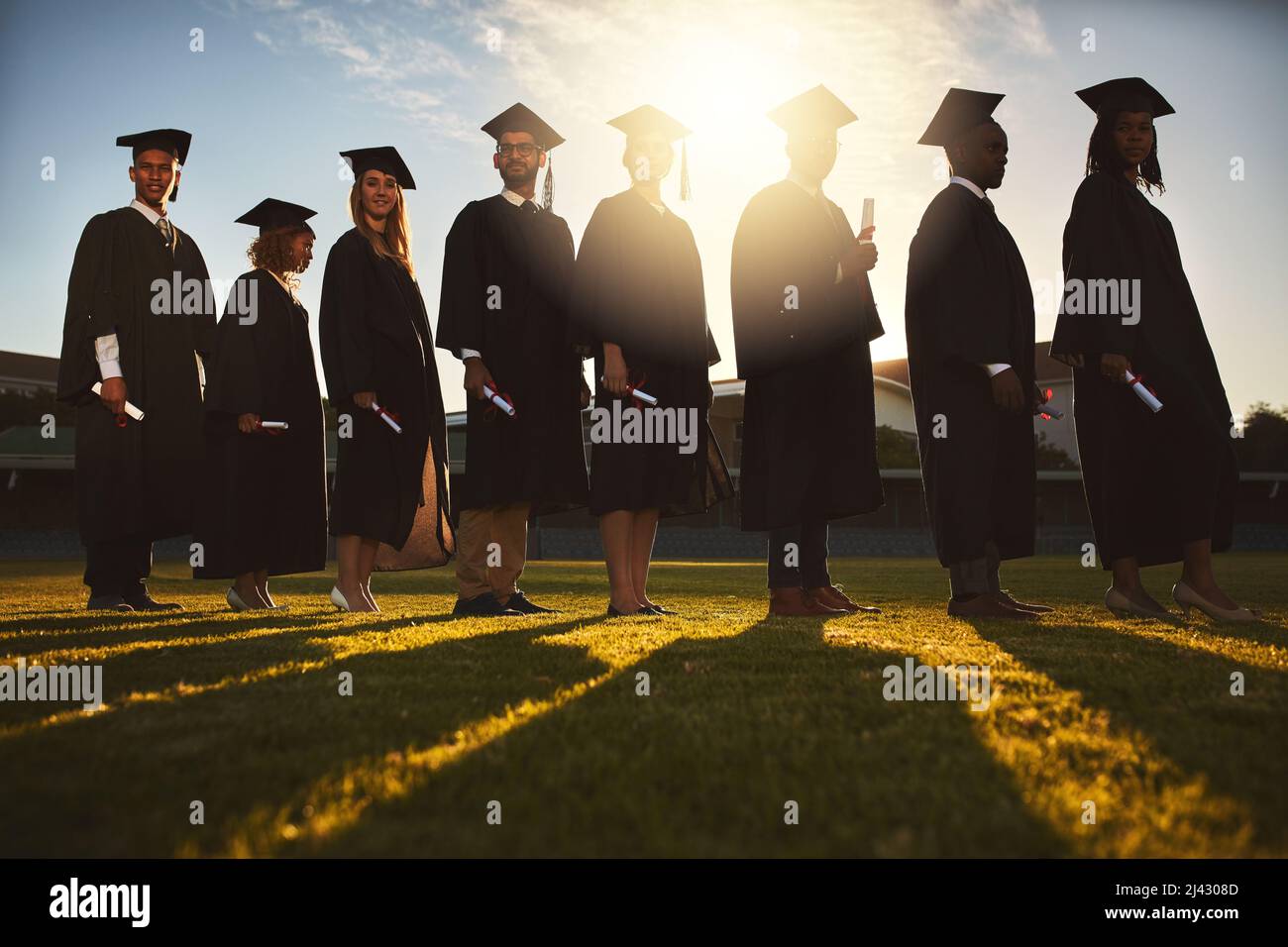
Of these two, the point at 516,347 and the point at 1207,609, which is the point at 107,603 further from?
the point at 1207,609

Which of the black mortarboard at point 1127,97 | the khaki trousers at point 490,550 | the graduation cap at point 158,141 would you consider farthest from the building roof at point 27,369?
the black mortarboard at point 1127,97

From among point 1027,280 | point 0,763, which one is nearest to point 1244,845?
point 0,763

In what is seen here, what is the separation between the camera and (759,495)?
5.85 meters

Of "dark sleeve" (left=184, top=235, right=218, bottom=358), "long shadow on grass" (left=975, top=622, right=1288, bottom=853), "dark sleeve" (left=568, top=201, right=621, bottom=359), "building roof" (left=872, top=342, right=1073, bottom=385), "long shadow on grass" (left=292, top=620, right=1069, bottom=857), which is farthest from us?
"building roof" (left=872, top=342, right=1073, bottom=385)

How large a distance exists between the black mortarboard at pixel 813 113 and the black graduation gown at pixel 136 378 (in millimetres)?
4049

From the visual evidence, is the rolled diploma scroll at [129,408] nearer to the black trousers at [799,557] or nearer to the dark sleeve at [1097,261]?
the black trousers at [799,557]

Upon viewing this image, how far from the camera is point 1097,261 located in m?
5.76

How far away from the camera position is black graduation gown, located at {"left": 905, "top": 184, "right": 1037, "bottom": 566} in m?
5.51

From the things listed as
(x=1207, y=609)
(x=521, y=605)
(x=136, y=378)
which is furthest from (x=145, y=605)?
(x=1207, y=609)

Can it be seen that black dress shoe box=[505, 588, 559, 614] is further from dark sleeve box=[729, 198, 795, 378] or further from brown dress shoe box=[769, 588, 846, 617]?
dark sleeve box=[729, 198, 795, 378]

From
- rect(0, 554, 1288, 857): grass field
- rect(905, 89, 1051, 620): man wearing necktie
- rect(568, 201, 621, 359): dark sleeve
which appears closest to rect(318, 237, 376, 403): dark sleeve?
rect(568, 201, 621, 359): dark sleeve

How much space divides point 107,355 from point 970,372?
17.1 ft

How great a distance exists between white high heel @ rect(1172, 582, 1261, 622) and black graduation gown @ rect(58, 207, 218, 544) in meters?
5.98
